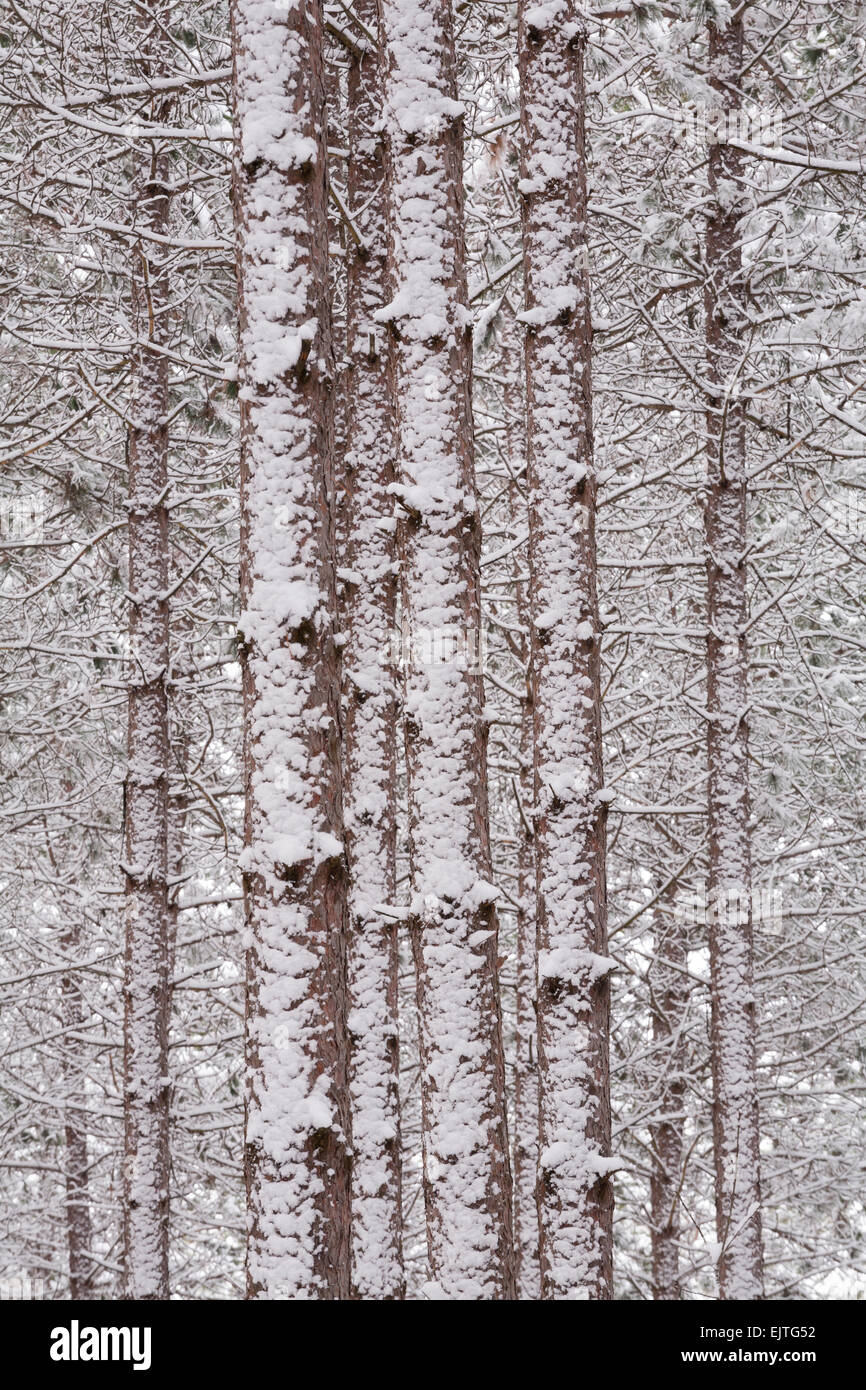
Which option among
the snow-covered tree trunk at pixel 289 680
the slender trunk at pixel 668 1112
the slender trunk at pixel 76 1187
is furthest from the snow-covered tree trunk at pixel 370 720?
the slender trunk at pixel 76 1187

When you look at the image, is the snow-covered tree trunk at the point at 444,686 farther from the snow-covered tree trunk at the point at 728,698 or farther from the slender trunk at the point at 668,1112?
the slender trunk at the point at 668,1112

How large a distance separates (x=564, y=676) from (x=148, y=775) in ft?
12.3

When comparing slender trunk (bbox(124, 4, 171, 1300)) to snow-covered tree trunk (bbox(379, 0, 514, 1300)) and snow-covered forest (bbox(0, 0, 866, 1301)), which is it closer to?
snow-covered forest (bbox(0, 0, 866, 1301))

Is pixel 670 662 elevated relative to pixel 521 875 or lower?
elevated

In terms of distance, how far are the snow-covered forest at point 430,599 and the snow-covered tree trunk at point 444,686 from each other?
2cm

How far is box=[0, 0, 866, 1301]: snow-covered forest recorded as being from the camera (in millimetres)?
4207

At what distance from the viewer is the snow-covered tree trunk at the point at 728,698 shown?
26.9 feet

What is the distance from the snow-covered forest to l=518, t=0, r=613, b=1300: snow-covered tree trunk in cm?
2

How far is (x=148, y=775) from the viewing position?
26.5ft

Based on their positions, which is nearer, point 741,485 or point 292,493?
point 292,493

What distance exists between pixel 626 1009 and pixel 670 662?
13.8 ft

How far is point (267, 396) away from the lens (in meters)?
4.17
